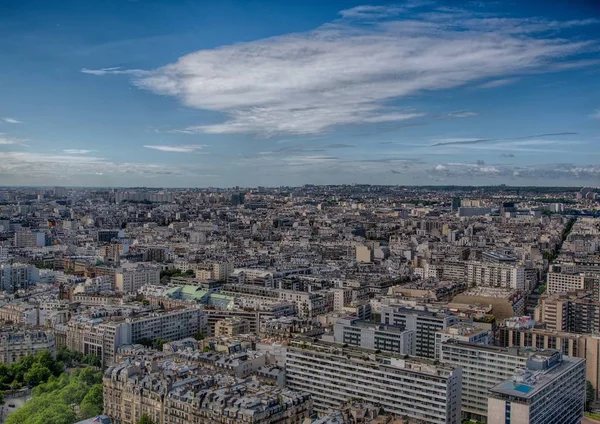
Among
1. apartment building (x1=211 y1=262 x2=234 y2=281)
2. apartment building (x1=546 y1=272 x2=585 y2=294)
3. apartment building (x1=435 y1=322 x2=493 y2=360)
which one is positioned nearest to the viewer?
apartment building (x1=435 y1=322 x2=493 y2=360)

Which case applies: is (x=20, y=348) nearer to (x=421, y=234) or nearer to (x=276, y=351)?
(x=276, y=351)

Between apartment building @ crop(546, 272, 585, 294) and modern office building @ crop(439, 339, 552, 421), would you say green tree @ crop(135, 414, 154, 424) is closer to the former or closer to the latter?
modern office building @ crop(439, 339, 552, 421)

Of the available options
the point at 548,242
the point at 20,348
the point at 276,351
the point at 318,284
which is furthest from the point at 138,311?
the point at 548,242

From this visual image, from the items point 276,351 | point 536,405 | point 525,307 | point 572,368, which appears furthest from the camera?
point 525,307

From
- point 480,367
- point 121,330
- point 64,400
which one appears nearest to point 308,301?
point 121,330

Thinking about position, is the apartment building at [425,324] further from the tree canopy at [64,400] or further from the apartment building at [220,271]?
the apartment building at [220,271]

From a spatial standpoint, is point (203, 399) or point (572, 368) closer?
point (203, 399)

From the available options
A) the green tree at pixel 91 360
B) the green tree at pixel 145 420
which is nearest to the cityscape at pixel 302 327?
the green tree at pixel 91 360

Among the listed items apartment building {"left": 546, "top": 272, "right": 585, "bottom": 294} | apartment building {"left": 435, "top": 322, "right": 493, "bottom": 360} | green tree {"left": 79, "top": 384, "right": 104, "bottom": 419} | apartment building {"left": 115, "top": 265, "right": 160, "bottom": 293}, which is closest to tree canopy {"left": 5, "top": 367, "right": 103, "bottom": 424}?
green tree {"left": 79, "top": 384, "right": 104, "bottom": 419}
